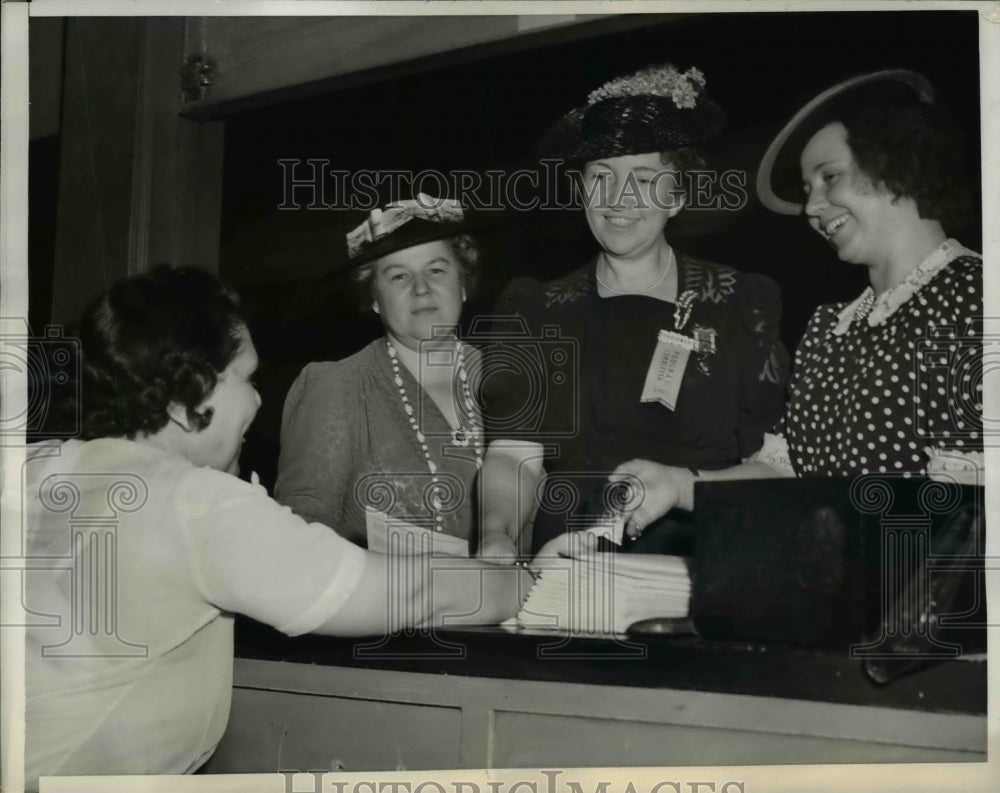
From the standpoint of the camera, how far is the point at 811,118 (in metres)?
1.99

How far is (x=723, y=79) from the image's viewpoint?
6.57 ft

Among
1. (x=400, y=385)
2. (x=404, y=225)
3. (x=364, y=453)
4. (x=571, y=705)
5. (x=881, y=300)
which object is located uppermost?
(x=404, y=225)

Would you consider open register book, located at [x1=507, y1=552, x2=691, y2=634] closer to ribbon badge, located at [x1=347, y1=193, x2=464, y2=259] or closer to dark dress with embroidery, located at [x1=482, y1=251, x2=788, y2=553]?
dark dress with embroidery, located at [x1=482, y1=251, x2=788, y2=553]

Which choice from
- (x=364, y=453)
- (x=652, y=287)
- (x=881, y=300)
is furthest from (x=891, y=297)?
(x=364, y=453)

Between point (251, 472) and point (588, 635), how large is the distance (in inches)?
25.2

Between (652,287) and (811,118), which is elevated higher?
(811,118)

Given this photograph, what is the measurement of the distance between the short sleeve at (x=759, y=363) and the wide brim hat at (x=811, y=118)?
14 cm

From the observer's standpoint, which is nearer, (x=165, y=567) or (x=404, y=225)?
(x=165, y=567)

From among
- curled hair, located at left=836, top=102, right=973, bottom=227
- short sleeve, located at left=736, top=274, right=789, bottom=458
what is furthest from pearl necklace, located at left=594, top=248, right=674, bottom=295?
curled hair, located at left=836, top=102, right=973, bottom=227

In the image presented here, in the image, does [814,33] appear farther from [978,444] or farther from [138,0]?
[138,0]

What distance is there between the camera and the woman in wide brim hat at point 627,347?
1.98 meters

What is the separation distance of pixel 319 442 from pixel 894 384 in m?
0.99

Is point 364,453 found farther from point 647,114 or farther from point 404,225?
point 647,114

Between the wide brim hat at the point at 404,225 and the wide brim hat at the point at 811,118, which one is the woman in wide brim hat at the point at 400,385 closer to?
the wide brim hat at the point at 404,225
